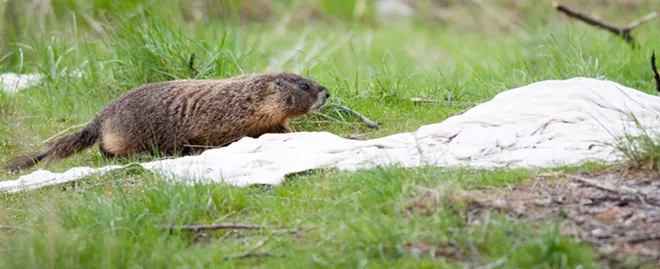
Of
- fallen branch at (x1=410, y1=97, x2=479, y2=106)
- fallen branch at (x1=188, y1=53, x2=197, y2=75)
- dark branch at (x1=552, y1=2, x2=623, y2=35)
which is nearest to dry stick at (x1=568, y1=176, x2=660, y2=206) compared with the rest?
fallen branch at (x1=410, y1=97, x2=479, y2=106)

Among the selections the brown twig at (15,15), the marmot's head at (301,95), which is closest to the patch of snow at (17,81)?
the brown twig at (15,15)

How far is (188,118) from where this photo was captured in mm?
5902

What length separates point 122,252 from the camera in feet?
11.4

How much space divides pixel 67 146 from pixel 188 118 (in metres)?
0.83

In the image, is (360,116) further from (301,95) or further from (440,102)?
(440,102)

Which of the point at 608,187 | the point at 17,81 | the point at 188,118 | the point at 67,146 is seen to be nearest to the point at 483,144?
the point at 608,187

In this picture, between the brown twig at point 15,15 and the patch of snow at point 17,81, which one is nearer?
the patch of snow at point 17,81

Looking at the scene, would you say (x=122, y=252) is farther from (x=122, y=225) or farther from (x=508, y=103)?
(x=508, y=103)

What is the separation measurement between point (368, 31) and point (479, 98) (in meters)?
6.04

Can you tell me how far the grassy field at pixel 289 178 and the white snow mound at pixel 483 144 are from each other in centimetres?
19

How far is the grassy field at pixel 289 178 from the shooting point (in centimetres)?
335

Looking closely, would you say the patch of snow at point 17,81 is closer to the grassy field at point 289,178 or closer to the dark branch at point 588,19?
the grassy field at point 289,178

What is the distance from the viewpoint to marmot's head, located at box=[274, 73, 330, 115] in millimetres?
5957

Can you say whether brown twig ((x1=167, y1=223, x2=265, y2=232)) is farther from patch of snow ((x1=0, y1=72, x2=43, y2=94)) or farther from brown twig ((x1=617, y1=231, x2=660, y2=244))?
patch of snow ((x1=0, y1=72, x2=43, y2=94))
